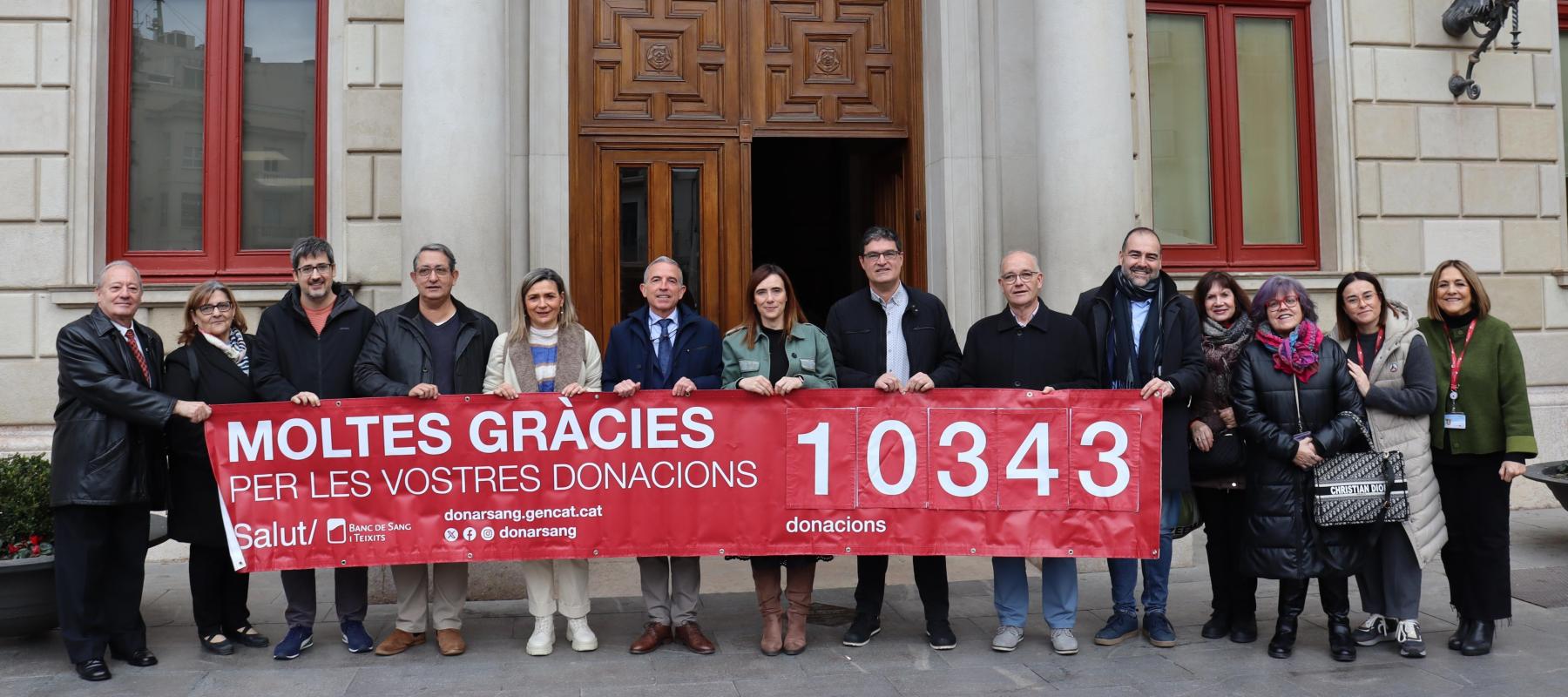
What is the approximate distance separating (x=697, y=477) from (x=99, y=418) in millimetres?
2956

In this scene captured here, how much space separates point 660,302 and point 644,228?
3.14 meters

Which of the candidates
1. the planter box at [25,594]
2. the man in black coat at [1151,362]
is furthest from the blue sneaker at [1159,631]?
the planter box at [25,594]

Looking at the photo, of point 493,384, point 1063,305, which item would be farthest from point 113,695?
point 1063,305

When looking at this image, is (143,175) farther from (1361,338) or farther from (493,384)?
(1361,338)

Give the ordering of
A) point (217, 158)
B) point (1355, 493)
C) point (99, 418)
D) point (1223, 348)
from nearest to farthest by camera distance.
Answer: point (1355, 493), point (99, 418), point (1223, 348), point (217, 158)

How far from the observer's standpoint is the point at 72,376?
5.46 metres

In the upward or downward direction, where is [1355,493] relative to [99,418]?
downward

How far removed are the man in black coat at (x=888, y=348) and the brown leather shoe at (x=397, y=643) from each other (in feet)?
7.53

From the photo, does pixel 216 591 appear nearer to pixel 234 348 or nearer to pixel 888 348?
pixel 234 348

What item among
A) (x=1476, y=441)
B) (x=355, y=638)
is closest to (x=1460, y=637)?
(x=1476, y=441)

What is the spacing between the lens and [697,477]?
19.2ft

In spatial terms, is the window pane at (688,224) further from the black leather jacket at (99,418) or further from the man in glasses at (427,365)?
the black leather jacket at (99,418)

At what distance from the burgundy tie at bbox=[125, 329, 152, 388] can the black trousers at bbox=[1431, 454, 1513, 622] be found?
661cm

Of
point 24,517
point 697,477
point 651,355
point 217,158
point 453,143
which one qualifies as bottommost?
point 24,517
